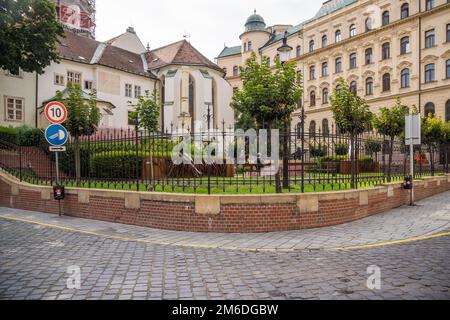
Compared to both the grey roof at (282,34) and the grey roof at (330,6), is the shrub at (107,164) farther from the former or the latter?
the grey roof at (282,34)

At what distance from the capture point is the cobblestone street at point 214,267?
13.6 ft

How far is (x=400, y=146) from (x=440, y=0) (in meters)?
30.1

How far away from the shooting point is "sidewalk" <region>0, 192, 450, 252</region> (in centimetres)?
653

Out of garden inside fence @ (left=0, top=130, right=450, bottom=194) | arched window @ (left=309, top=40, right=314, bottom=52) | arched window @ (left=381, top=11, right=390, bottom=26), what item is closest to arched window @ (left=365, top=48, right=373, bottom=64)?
arched window @ (left=381, top=11, right=390, bottom=26)

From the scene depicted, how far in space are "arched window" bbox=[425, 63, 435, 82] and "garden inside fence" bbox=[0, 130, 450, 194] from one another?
26.2 metres

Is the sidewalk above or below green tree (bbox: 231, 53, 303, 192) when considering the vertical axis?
below

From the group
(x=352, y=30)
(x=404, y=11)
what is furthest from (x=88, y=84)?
(x=404, y=11)

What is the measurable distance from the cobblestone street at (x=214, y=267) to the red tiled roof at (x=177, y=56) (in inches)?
1464

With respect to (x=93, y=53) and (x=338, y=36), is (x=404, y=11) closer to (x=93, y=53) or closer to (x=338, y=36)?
(x=338, y=36)

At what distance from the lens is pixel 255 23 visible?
60.0 m

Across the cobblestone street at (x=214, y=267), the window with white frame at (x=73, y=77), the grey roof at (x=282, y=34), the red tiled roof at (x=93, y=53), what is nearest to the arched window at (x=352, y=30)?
the grey roof at (x=282, y=34)

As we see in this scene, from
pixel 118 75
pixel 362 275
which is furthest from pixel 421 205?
pixel 118 75

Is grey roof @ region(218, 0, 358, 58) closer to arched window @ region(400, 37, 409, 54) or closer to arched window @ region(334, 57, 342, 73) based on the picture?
arched window @ region(334, 57, 342, 73)

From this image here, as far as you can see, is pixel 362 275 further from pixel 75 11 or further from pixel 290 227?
pixel 75 11
